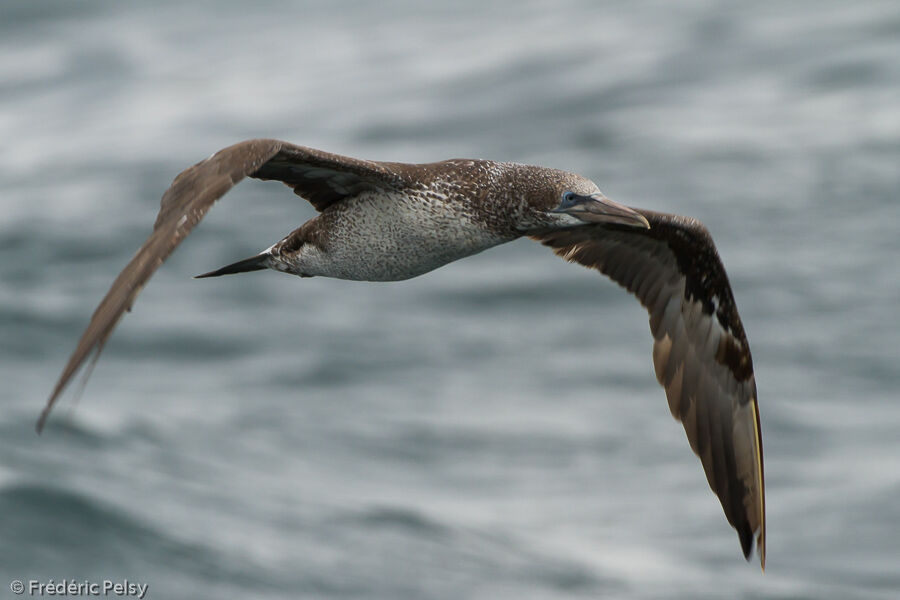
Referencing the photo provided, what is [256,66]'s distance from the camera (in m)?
52.5

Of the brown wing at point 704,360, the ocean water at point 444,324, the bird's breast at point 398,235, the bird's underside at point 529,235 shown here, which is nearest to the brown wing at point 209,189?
the bird's underside at point 529,235

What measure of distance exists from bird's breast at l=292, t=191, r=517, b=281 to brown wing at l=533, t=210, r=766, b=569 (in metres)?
2.00

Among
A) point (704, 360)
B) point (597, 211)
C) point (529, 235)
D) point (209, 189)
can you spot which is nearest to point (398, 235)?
point (529, 235)

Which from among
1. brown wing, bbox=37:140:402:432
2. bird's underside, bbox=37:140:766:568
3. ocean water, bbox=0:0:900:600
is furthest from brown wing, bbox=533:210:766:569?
ocean water, bbox=0:0:900:600

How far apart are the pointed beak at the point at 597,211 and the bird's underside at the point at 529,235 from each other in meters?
0.01

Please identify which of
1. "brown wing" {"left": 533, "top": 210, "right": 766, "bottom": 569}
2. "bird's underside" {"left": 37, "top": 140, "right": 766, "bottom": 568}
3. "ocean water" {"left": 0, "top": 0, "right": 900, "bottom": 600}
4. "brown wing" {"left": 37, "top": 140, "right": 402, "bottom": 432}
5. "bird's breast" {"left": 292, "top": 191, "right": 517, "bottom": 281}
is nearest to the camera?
"brown wing" {"left": 37, "top": 140, "right": 402, "bottom": 432}

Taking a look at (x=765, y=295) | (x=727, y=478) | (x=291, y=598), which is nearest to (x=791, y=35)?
(x=765, y=295)

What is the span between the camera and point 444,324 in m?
41.1

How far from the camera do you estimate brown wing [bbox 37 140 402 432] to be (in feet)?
25.5

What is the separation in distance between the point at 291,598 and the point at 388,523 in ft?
14.2

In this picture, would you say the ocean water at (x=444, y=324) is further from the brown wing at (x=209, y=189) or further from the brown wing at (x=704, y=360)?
the brown wing at (x=209, y=189)

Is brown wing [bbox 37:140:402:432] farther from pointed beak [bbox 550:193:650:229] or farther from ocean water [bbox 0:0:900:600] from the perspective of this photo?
ocean water [bbox 0:0:900:600]

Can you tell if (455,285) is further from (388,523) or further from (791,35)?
(791,35)

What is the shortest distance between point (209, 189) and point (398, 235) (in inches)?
79.3
